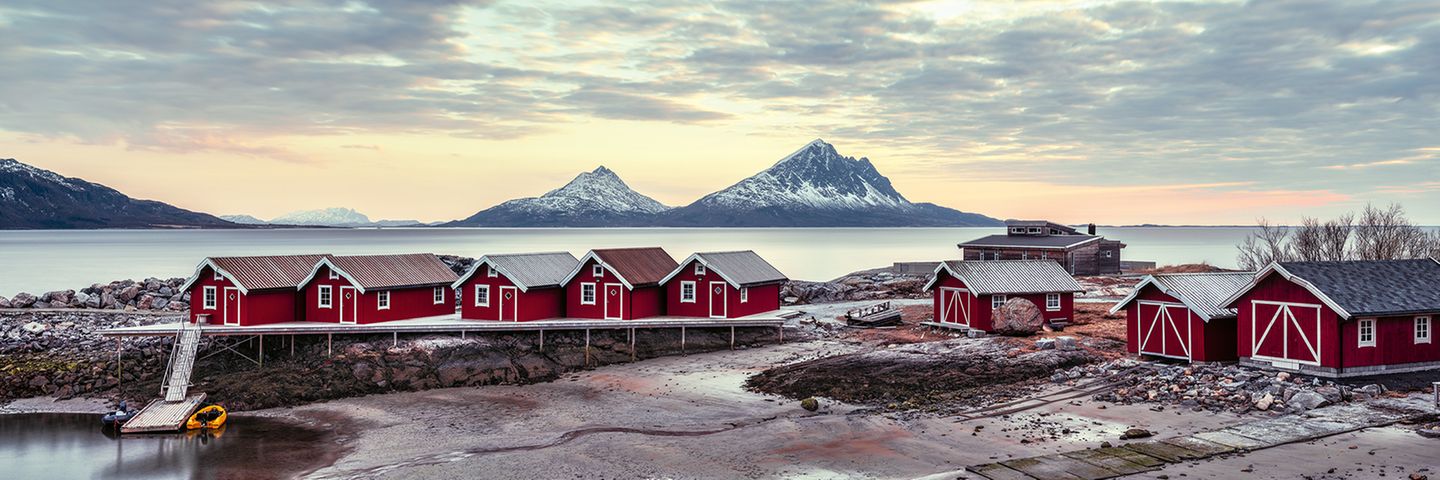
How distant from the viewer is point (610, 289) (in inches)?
1906

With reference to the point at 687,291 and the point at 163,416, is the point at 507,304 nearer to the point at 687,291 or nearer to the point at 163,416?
the point at 687,291

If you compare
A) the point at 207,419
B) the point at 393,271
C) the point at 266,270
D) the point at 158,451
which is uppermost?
the point at 266,270

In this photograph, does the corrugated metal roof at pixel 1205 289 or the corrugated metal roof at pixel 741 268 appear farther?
the corrugated metal roof at pixel 741 268

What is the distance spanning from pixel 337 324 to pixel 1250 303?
39128 mm

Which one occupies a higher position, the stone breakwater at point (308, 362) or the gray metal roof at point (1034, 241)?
the gray metal roof at point (1034, 241)

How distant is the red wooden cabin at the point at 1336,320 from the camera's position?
3225cm

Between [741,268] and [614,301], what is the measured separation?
7560 millimetres

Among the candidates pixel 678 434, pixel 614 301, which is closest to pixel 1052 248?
pixel 614 301

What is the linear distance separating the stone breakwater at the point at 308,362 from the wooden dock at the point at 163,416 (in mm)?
1358

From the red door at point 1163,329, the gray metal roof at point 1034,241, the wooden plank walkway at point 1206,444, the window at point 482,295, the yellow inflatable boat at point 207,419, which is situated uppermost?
the gray metal roof at point 1034,241

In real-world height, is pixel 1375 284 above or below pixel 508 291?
above

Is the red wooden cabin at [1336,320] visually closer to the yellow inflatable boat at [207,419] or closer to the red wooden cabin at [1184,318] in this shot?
the red wooden cabin at [1184,318]

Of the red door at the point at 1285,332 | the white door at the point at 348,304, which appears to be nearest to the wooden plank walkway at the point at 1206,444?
the red door at the point at 1285,332

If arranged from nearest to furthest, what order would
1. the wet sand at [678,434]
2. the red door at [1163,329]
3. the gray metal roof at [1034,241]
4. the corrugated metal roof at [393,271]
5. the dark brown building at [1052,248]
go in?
the wet sand at [678,434]
the red door at [1163,329]
the corrugated metal roof at [393,271]
the dark brown building at [1052,248]
the gray metal roof at [1034,241]
